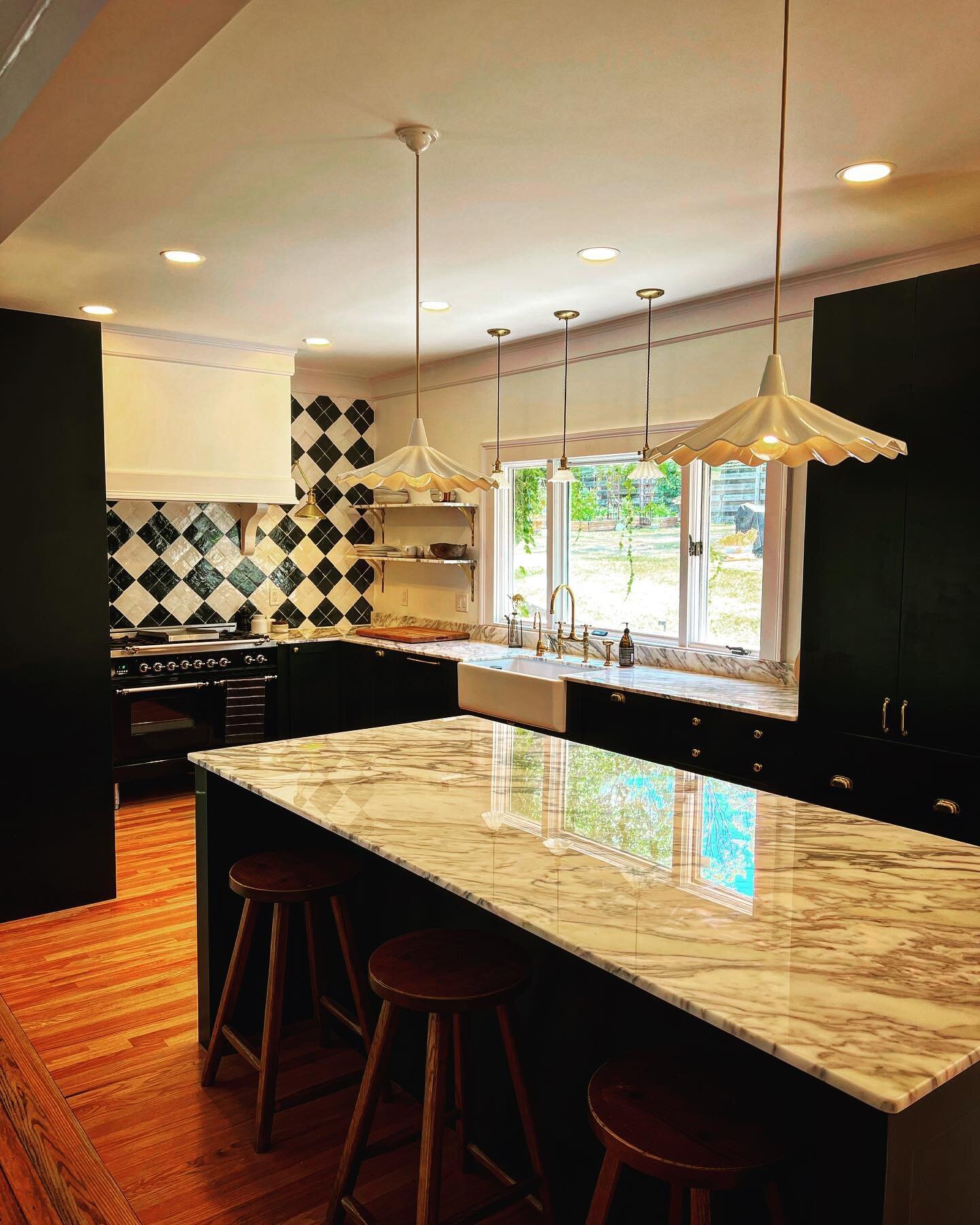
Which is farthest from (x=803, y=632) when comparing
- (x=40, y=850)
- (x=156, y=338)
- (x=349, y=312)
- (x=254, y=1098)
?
(x=156, y=338)

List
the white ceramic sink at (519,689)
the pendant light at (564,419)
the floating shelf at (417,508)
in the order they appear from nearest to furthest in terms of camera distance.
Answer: the white ceramic sink at (519,689), the pendant light at (564,419), the floating shelf at (417,508)

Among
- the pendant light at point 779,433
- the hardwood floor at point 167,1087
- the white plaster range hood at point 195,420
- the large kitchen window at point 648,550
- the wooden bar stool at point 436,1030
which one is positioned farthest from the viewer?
the white plaster range hood at point 195,420

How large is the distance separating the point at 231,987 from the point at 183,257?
2722 millimetres

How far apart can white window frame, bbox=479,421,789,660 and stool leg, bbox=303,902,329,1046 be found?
2.37 metres

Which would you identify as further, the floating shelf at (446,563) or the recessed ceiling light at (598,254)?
the floating shelf at (446,563)

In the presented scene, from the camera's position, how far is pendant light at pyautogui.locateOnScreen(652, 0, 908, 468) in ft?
5.43

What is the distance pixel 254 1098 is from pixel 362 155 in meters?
2.62

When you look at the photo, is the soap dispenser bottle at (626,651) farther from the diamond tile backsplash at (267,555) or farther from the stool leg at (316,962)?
the diamond tile backsplash at (267,555)

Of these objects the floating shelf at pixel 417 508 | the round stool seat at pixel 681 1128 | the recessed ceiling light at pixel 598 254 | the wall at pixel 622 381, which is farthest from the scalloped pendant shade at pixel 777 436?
the floating shelf at pixel 417 508

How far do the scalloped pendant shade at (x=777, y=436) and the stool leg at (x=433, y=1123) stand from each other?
1188 mm

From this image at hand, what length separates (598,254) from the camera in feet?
11.8

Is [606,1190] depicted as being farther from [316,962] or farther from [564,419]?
[564,419]

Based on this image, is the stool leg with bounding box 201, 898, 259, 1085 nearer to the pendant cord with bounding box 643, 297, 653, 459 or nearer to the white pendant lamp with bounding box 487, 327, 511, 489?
the white pendant lamp with bounding box 487, 327, 511, 489

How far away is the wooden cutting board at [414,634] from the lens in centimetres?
575
